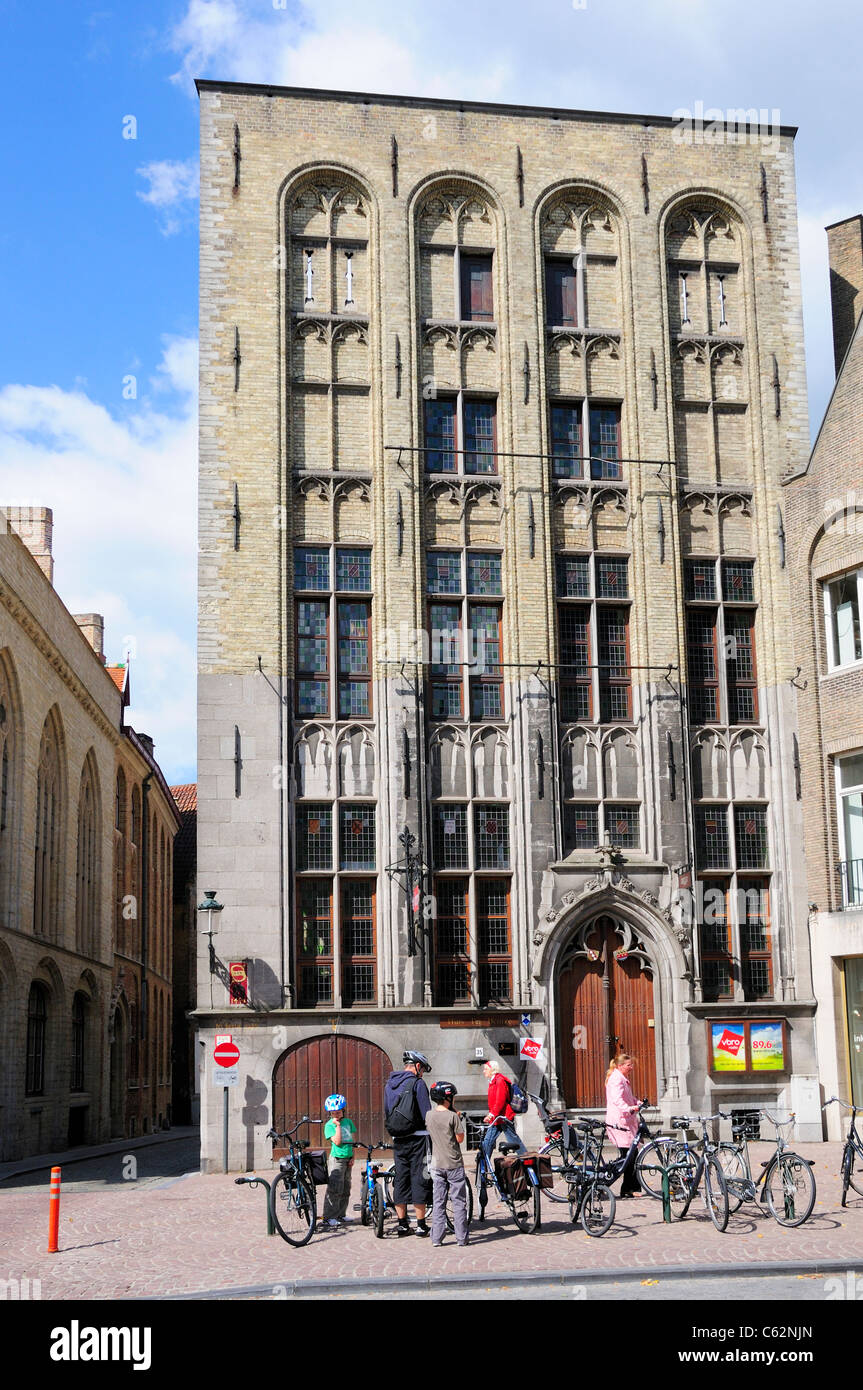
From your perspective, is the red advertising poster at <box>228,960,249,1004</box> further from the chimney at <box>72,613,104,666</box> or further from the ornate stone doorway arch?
the chimney at <box>72,613,104,666</box>

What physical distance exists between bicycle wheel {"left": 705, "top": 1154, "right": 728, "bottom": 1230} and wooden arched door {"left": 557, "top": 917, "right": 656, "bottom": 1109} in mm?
9815

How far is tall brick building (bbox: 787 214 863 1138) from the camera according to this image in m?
25.7

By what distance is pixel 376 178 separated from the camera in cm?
2809

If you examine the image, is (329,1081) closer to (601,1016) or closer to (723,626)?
(601,1016)

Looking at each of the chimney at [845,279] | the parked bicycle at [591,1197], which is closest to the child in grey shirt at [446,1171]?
the parked bicycle at [591,1197]

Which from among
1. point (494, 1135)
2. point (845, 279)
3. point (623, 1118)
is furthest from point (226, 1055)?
point (845, 279)

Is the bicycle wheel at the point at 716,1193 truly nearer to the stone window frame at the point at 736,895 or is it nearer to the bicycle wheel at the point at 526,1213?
the bicycle wheel at the point at 526,1213

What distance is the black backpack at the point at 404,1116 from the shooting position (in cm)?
1588

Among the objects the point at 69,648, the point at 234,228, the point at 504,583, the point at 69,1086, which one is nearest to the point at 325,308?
the point at 234,228

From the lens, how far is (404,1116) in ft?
52.2

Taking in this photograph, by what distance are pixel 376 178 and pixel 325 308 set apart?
268cm

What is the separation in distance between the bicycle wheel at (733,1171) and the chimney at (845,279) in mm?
18837

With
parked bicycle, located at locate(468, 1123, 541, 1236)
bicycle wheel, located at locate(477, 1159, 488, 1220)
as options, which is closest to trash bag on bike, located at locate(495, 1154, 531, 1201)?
parked bicycle, located at locate(468, 1123, 541, 1236)

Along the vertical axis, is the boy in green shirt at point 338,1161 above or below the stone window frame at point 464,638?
below
